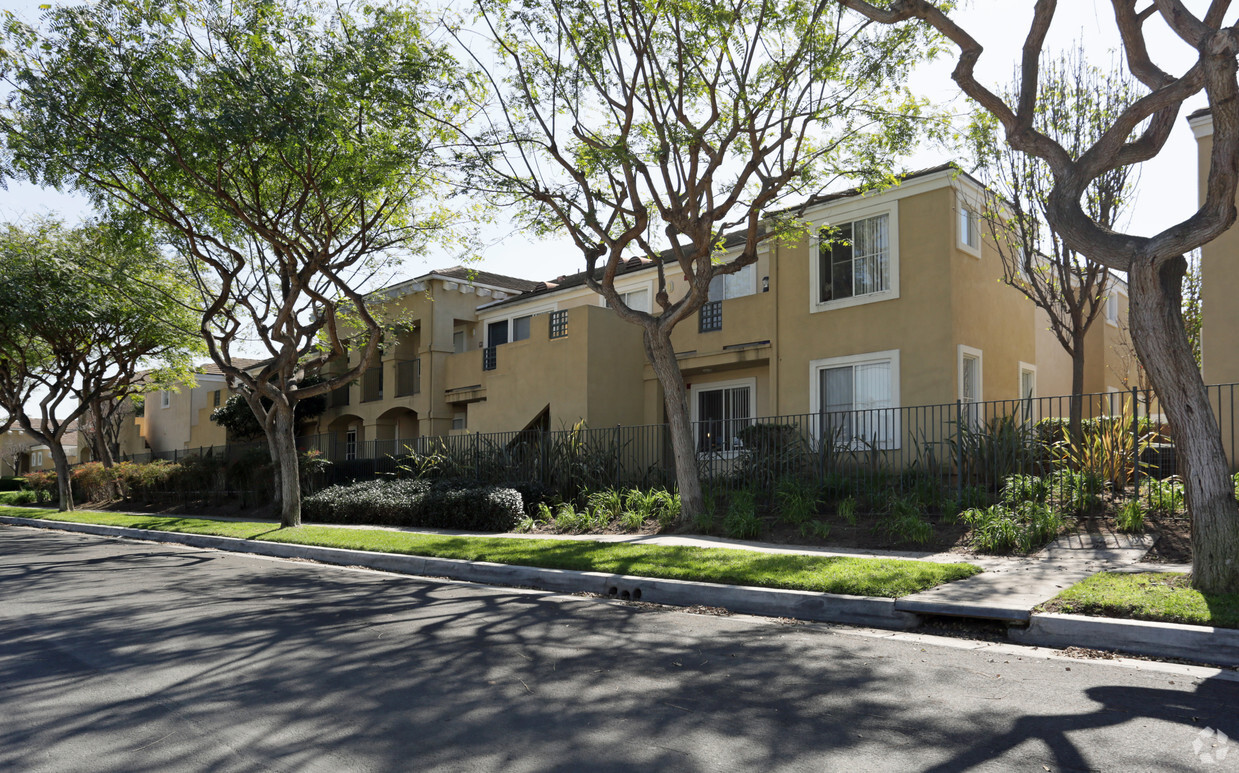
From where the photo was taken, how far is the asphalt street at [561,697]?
438 cm

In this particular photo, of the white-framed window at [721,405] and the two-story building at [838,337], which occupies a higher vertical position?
the two-story building at [838,337]

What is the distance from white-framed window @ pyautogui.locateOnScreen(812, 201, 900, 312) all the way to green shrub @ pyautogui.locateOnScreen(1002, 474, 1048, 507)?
6163mm

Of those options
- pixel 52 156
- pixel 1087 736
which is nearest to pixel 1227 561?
pixel 1087 736

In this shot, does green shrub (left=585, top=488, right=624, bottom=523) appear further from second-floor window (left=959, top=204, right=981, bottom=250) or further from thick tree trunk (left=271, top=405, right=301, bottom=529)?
second-floor window (left=959, top=204, right=981, bottom=250)

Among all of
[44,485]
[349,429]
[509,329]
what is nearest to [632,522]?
[509,329]

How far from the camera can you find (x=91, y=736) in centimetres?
477

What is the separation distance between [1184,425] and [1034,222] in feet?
28.9

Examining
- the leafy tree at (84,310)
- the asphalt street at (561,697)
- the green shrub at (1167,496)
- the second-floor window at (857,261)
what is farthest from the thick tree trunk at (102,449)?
the green shrub at (1167,496)

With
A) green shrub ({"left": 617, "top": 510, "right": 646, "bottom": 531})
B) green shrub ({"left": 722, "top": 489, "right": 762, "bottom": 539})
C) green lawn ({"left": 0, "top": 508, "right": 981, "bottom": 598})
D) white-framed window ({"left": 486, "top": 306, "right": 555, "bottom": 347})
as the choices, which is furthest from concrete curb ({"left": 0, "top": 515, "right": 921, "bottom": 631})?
white-framed window ({"left": 486, "top": 306, "right": 555, "bottom": 347})

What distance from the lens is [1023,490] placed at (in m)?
12.3

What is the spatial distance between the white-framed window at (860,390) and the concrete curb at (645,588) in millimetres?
7362

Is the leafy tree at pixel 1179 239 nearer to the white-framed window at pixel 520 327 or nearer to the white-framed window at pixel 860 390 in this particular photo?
the white-framed window at pixel 860 390

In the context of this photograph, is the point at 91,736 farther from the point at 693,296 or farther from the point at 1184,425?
the point at 693,296

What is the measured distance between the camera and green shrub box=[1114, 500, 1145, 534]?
10.8 meters
